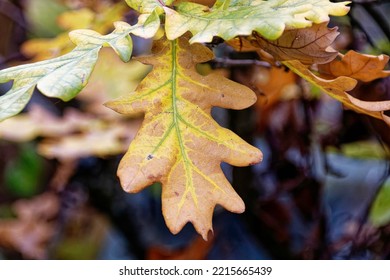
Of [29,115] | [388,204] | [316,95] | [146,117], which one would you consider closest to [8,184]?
[29,115]

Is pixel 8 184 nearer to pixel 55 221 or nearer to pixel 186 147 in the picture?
pixel 55 221

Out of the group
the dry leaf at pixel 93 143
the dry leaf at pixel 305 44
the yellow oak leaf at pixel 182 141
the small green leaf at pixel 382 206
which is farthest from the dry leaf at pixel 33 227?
the dry leaf at pixel 305 44

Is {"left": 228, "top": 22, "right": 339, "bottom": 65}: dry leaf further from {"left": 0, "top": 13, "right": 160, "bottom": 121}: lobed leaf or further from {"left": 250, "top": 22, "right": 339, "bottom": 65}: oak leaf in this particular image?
{"left": 0, "top": 13, "right": 160, "bottom": 121}: lobed leaf

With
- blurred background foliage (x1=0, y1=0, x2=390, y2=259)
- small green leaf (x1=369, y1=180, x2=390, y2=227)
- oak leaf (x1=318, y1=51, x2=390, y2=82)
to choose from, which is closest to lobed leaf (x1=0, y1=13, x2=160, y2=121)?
oak leaf (x1=318, y1=51, x2=390, y2=82)

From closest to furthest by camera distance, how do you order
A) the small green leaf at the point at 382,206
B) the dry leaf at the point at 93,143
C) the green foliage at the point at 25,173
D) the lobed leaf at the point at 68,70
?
the lobed leaf at the point at 68,70, the small green leaf at the point at 382,206, the dry leaf at the point at 93,143, the green foliage at the point at 25,173

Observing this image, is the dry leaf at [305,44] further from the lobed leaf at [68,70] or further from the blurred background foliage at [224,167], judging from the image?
the blurred background foliage at [224,167]

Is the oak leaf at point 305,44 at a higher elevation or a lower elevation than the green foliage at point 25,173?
higher

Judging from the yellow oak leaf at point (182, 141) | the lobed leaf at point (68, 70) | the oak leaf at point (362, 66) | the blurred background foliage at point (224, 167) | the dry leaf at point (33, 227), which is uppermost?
the lobed leaf at point (68, 70)
